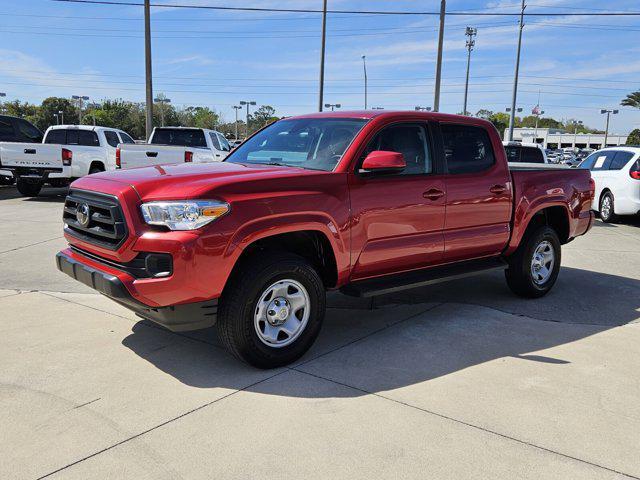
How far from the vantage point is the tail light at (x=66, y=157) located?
14008 millimetres

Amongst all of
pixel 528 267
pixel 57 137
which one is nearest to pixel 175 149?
pixel 57 137

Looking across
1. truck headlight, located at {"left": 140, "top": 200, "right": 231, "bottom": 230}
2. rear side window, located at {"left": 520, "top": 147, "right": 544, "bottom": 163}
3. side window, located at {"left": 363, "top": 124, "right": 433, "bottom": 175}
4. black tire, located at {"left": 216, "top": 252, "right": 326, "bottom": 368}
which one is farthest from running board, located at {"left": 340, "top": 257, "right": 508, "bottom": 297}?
rear side window, located at {"left": 520, "top": 147, "right": 544, "bottom": 163}

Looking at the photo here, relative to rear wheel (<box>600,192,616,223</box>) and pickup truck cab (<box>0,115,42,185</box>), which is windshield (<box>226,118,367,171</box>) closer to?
rear wheel (<box>600,192,616,223</box>)

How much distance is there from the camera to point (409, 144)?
4914 mm

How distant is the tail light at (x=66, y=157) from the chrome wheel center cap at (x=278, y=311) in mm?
12073

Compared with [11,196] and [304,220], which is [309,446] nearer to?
[304,220]

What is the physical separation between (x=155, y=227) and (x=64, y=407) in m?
1.25

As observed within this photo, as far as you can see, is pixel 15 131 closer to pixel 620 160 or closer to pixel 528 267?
pixel 528 267

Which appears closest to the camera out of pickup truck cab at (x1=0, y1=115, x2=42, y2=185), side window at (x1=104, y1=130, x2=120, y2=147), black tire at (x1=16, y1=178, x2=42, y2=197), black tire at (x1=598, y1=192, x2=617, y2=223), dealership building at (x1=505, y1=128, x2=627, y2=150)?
black tire at (x1=598, y1=192, x2=617, y2=223)

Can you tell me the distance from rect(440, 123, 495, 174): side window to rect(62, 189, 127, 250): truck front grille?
9.85ft

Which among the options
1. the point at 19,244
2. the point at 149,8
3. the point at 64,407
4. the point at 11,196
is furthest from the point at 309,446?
the point at 149,8

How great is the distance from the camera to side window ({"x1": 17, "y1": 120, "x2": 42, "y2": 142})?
1631 cm

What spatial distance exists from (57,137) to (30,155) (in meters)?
2.09

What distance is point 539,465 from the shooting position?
2.88 metres
